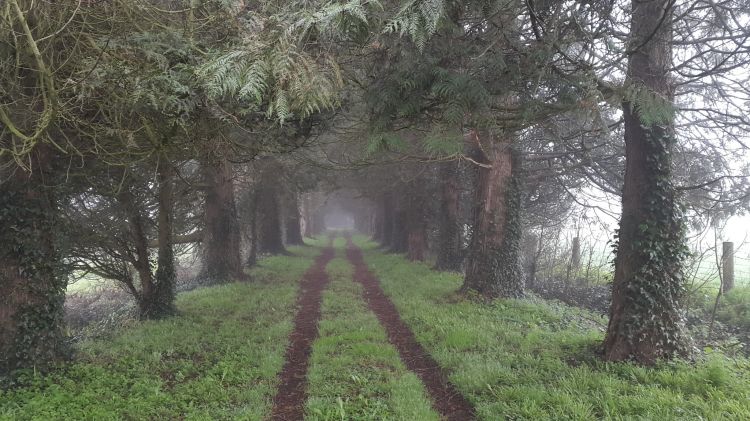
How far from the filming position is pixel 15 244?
6.24m

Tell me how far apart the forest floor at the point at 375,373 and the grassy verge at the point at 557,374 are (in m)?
0.02

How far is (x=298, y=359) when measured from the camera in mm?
7723

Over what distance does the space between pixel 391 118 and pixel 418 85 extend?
1.77 ft

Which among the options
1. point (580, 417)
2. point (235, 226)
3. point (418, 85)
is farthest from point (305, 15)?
point (235, 226)

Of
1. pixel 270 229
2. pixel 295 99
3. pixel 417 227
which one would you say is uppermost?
pixel 295 99

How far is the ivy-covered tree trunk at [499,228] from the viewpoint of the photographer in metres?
12.0

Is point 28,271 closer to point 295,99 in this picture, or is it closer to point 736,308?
point 295,99

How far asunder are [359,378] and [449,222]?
11.4 metres

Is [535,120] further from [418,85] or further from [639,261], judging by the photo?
[639,261]

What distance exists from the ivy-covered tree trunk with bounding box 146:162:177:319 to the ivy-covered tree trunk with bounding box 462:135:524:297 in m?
7.31

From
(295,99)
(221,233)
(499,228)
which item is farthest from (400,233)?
(295,99)

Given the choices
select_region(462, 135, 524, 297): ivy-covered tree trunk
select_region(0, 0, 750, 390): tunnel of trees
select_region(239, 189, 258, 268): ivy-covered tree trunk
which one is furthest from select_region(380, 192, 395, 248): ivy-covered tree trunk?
select_region(0, 0, 750, 390): tunnel of trees

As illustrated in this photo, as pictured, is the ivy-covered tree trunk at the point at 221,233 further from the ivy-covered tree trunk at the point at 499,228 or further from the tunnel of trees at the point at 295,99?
the ivy-covered tree trunk at the point at 499,228

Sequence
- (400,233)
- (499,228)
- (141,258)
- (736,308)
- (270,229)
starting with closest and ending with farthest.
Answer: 1. (141,258)
2. (499,228)
3. (736,308)
4. (270,229)
5. (400,233)
